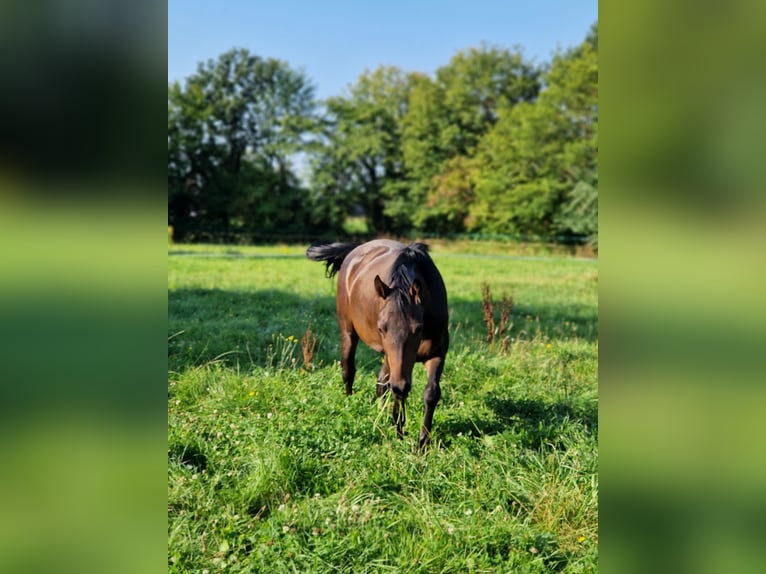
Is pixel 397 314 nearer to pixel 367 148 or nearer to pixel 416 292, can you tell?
pixel 416 292

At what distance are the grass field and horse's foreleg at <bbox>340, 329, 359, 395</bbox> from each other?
15 cm

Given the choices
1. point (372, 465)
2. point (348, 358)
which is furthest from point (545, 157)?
point (372, 465)

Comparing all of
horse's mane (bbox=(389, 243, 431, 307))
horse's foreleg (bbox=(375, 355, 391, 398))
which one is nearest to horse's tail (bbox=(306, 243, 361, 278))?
horse's foreleg (bbox=(375, 355, 391, 398))

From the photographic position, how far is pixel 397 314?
3.71m

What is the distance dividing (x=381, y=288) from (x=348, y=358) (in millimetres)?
1497

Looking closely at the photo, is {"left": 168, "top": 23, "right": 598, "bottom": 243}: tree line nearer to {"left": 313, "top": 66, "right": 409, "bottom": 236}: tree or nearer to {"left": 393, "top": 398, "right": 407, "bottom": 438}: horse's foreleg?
{"left": 313, "top": 66, "right": 409, "bottom": 236}: tree

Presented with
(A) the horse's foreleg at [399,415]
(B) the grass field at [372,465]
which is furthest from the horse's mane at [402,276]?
(B) the grass field at [372,465]

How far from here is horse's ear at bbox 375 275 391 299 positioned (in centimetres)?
384

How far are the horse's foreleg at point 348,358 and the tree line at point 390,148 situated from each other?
89.2ft

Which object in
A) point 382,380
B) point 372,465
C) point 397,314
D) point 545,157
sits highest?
point 545,157
